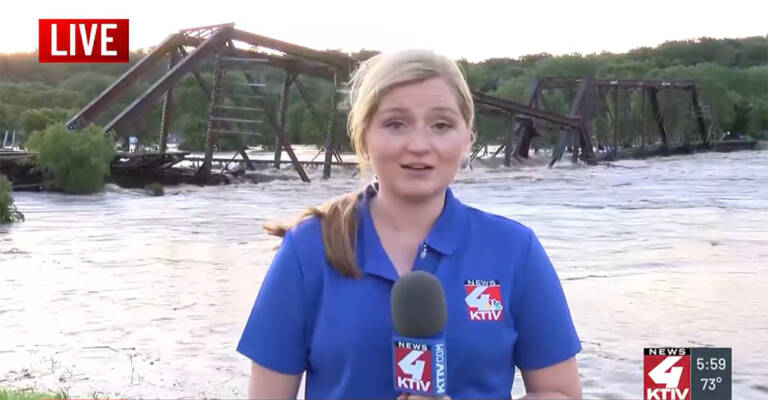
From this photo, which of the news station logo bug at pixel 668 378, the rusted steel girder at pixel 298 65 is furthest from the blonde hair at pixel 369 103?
the rusted steel girder at pixel 298 65

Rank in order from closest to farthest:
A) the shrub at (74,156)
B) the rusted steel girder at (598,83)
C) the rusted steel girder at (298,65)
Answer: the shrub at (74,156)
the rusted steel girder at (298,65)
the rusted steel girder at (598,83)

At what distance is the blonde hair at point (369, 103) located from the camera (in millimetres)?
2201

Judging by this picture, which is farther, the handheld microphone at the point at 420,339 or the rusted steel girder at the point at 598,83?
the rusted steel girder at the point at 598,83

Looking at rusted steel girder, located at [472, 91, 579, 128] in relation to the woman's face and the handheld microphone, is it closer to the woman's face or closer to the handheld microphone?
the woman's face

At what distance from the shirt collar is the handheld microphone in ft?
1.03

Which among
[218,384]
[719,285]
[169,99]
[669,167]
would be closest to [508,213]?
[719,285]

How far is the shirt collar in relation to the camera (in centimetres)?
220

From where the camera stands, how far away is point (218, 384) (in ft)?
19.7

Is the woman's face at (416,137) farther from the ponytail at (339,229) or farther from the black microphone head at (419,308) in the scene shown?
the black microphone head at (419,308)

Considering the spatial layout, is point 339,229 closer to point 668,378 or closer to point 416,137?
point 416,137

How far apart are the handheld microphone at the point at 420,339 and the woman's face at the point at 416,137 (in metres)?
0.44

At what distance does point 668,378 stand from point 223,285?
7229mm

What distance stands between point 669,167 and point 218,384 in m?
A: 35.4

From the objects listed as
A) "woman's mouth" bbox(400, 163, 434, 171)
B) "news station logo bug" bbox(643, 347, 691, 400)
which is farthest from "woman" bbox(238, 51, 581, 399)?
"news station logo bug" bbox(643, 347, 691, 400)
